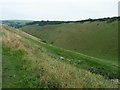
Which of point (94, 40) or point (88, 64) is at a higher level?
point (88, 64)

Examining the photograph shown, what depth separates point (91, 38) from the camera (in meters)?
87.0

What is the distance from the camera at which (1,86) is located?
1351cm

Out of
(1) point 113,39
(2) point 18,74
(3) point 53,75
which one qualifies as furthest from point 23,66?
(1) point 113,39

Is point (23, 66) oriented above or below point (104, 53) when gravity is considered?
above

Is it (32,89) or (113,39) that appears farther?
(113,39)

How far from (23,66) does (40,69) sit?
1329mm

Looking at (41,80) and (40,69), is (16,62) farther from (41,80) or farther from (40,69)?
(41,80)

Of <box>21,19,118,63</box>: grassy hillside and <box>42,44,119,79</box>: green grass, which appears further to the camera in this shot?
<box>21,19,118,63</box>: grassy hillside

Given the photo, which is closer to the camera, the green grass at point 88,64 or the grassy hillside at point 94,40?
the green grass at point 88,64

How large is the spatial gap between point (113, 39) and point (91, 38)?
8.34m

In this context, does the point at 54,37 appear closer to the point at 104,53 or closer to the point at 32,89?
the point at 104,53

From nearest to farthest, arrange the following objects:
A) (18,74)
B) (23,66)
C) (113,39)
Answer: (18,74) < (23,66) < (113,39)

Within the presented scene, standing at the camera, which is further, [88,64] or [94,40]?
[94,40]

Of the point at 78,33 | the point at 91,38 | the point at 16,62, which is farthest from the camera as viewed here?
the point at 78,33
